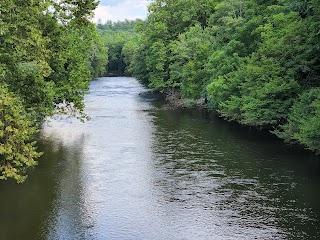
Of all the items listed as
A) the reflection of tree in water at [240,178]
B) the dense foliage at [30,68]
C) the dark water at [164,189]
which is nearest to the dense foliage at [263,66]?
the reflection of tree in water at [240,178]

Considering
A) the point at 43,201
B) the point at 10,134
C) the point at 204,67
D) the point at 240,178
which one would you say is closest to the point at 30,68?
the point at 10,134

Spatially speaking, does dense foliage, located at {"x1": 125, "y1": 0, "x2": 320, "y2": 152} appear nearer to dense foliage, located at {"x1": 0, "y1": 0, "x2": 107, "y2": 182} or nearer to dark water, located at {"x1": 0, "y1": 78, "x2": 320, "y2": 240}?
dark water, located at {"x1": 0, "y1": 78, "x2": 320, "y2": 240}

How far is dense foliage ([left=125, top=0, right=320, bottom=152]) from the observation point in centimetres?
3034

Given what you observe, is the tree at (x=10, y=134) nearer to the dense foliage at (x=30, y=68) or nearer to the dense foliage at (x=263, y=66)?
the dense foliage at (x=30, y=68)

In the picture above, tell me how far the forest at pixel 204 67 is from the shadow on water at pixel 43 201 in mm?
1409

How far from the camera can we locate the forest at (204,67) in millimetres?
20406

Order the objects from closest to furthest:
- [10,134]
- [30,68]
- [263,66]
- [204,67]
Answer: [10,134], [30,68], [263,66], [204,67]

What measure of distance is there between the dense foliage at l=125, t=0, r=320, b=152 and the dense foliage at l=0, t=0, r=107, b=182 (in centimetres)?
1411

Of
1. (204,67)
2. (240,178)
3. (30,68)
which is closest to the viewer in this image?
(30,68)

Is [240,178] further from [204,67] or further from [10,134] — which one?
[204,67]

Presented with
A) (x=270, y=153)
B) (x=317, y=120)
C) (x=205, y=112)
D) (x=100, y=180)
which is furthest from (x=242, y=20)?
(x=100, y=180)

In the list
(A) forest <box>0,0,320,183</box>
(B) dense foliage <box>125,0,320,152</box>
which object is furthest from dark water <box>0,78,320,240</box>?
(B) dense foliage <box>125,0,320,152</box>

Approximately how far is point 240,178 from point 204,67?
2853 cm

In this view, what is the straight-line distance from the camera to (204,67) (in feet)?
171
